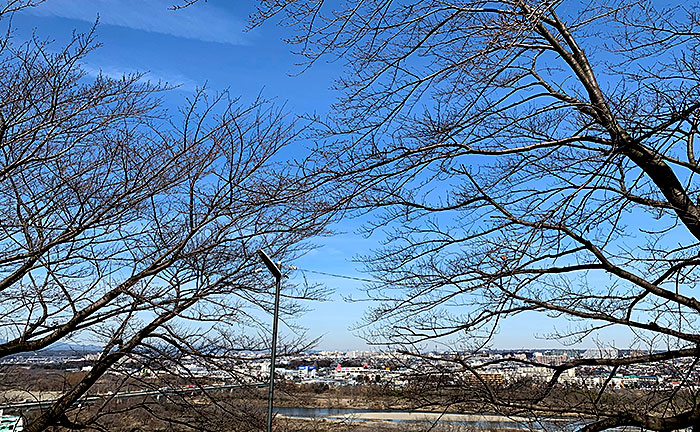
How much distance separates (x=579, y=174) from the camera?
3.62 m

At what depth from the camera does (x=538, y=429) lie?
4113mm

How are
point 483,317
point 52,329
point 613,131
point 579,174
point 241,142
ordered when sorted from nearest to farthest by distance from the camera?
point 613,131
point 579,174
point 483,317
point 52,329
point 241,142

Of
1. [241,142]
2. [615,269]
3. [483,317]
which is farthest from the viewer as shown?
[241,142]

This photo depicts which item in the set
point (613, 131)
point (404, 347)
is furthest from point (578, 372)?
point (613, 131)

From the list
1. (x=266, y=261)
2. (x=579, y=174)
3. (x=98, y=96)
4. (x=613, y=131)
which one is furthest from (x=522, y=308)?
(x=98, y=96)

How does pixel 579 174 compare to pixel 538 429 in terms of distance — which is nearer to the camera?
pixel 579 174

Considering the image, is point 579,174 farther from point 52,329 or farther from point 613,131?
point 52,329

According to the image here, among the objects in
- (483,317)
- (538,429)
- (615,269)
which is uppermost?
(615,269)

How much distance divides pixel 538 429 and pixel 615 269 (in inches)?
47.9

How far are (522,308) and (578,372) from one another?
659 millimetres

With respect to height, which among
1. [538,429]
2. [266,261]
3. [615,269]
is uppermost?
[266,261]

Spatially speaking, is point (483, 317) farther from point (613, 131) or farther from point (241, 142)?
point (241, 142)

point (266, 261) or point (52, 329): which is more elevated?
point (266, 261)

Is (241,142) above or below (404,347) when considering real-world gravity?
above
